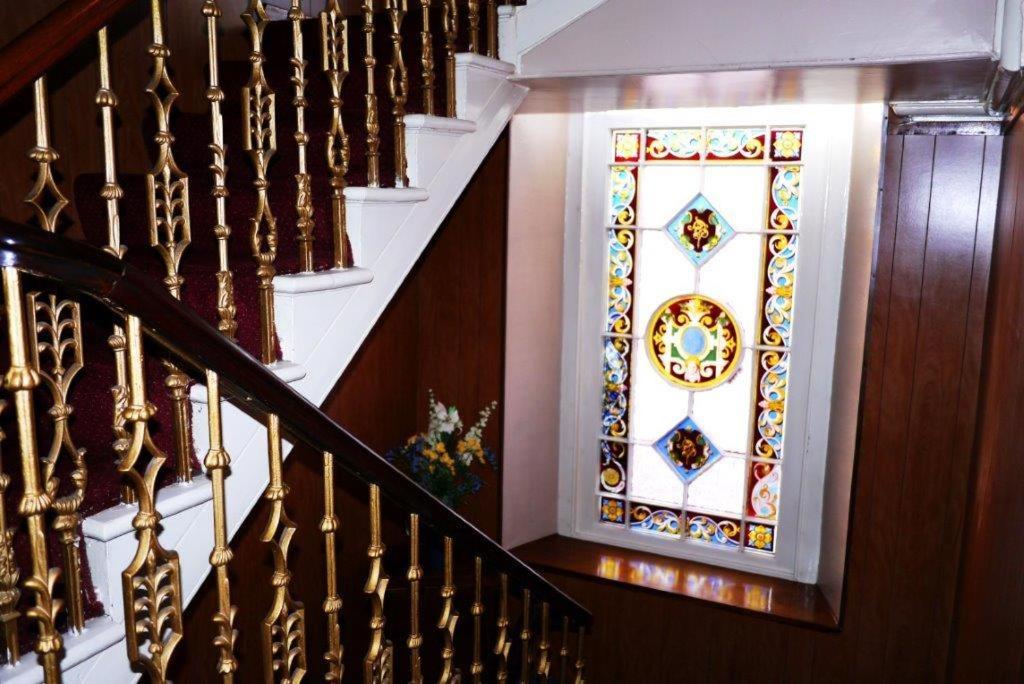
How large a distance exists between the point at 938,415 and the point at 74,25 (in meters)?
3.02

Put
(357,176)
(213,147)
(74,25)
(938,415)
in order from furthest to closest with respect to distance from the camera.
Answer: (938,415), (357,176), (213,147), (74,25)

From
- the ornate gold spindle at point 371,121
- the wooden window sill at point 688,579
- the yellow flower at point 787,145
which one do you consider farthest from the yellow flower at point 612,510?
the ornate gold spindle at point 371,121

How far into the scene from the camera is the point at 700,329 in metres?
3.86

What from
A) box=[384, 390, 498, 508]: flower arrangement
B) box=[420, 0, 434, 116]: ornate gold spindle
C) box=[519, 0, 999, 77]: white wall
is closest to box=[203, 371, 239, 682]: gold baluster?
box=[420, 0, 434, 116]: ornate gold spindle

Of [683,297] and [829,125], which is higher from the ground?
[829,125]

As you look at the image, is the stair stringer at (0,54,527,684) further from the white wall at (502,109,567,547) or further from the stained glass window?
the stained glass window

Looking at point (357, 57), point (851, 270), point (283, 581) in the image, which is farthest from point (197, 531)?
point (851, 270)

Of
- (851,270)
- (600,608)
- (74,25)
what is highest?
(74,25)

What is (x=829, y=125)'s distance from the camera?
3.49m

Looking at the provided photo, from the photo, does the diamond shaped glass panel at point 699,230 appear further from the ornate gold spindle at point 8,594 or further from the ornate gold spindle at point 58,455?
the ornate gold spindle at point 8,594

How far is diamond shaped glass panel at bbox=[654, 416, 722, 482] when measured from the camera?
3.91 m

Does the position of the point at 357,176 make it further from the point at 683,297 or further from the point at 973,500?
the point at 973,500

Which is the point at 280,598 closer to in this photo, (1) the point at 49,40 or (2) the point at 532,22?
(1) the point at 49,40

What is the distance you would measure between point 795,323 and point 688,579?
124 cm
